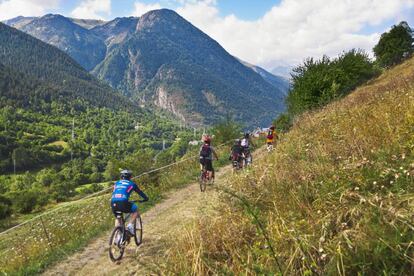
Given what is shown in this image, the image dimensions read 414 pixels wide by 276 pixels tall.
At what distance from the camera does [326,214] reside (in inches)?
168

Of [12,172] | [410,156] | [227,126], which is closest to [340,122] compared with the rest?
[410,156]

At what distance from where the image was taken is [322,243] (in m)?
3.69

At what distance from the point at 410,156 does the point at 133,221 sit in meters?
6.45

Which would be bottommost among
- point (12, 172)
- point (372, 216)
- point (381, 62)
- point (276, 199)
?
point (12, 172)

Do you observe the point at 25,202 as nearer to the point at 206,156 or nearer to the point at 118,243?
the point at 206,156

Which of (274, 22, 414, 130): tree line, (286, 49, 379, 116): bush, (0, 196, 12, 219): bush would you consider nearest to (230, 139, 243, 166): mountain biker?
(274, 22, 414, 130): tree line

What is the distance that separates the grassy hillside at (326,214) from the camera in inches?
131

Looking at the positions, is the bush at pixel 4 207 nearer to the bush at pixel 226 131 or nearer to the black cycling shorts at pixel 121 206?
the bush at pixel 226 131

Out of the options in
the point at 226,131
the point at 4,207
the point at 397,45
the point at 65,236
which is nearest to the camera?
the point at 65,236

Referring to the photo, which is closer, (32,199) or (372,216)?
(372,216)

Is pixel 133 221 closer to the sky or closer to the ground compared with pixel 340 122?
closer to the ground

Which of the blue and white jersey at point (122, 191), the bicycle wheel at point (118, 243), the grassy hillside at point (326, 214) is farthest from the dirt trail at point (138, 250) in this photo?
the blue and white jersey at point (122, 191)

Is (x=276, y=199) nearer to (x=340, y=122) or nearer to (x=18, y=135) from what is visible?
(x=340, y=122)

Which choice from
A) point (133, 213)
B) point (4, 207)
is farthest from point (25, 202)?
point (133, 213)
